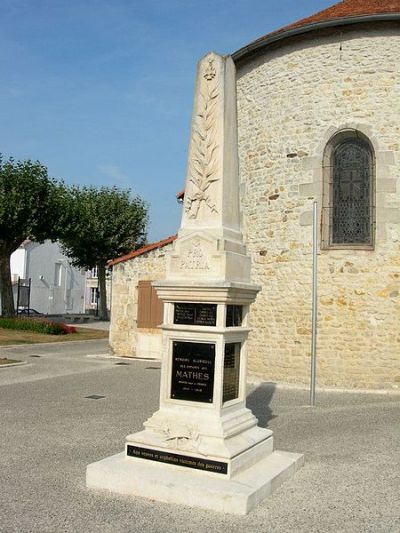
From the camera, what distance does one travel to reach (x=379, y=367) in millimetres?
10797

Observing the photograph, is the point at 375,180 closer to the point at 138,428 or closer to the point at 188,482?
the point at 138,428

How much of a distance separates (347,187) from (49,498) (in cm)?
907

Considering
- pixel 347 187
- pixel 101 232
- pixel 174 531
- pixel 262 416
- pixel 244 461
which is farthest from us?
pixel 101 232

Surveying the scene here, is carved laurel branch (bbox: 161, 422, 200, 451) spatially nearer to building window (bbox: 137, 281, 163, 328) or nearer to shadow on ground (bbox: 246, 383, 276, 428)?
shadow on ground (bbox: 246, 383, 276, 428)

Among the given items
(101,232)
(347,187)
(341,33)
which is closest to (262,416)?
(347,187)

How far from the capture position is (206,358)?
16.9ft

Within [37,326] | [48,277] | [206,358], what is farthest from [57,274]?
[206,358]

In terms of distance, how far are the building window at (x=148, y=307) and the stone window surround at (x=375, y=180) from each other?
530cm

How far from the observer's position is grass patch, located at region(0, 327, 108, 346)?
1972 cm

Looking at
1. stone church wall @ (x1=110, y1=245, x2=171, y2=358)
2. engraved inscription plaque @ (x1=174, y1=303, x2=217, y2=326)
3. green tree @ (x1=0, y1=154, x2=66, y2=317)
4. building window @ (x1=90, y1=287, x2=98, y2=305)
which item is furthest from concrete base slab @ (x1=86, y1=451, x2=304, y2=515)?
building window @ (x1=90, y1=287, x2=98, y2=305)

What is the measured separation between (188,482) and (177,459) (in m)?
0.32

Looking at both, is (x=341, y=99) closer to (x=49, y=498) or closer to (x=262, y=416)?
(x=262, y=416)

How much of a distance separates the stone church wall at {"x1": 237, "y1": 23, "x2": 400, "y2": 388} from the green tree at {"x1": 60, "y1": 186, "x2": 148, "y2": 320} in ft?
72.9

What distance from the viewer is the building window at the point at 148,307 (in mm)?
15078
